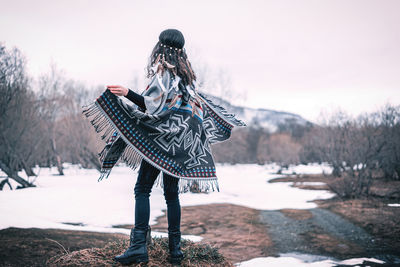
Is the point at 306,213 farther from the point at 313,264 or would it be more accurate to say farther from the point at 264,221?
the point at 313,264

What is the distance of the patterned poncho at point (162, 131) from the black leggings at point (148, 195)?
91 millimetres

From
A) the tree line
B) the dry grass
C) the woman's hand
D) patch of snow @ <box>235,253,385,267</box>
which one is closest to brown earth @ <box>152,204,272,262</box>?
patch of snow @ <box>235,253,385,267</box>

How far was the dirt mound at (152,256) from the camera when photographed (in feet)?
7.66

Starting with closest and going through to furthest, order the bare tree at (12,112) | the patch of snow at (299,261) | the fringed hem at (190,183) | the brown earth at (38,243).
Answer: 1. the fringed hem at (190,183)
2. the brown earth at (38,243)
3. the patch of snow at (299,261)
4. the bare tree at (12,112)

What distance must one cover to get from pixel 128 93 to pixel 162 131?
0.39m

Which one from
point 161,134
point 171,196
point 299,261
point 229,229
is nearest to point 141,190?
point 171,196

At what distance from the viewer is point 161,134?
2.30 m

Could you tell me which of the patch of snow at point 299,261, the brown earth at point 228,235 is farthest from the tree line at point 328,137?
the patch of snow at point 299,261

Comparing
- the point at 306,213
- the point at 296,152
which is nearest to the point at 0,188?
the point at 306,213

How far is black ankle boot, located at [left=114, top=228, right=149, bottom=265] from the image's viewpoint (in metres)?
2.21

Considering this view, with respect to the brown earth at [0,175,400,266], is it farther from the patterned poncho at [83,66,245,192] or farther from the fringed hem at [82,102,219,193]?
the patterned poncho at [83,66,245,192]

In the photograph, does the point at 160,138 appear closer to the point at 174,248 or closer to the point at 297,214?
the point at 174,248

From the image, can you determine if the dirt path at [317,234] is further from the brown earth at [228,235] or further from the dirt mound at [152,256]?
the dirt mound at [152,256]

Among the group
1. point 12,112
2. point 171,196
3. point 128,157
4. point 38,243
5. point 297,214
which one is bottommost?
point 297,214
